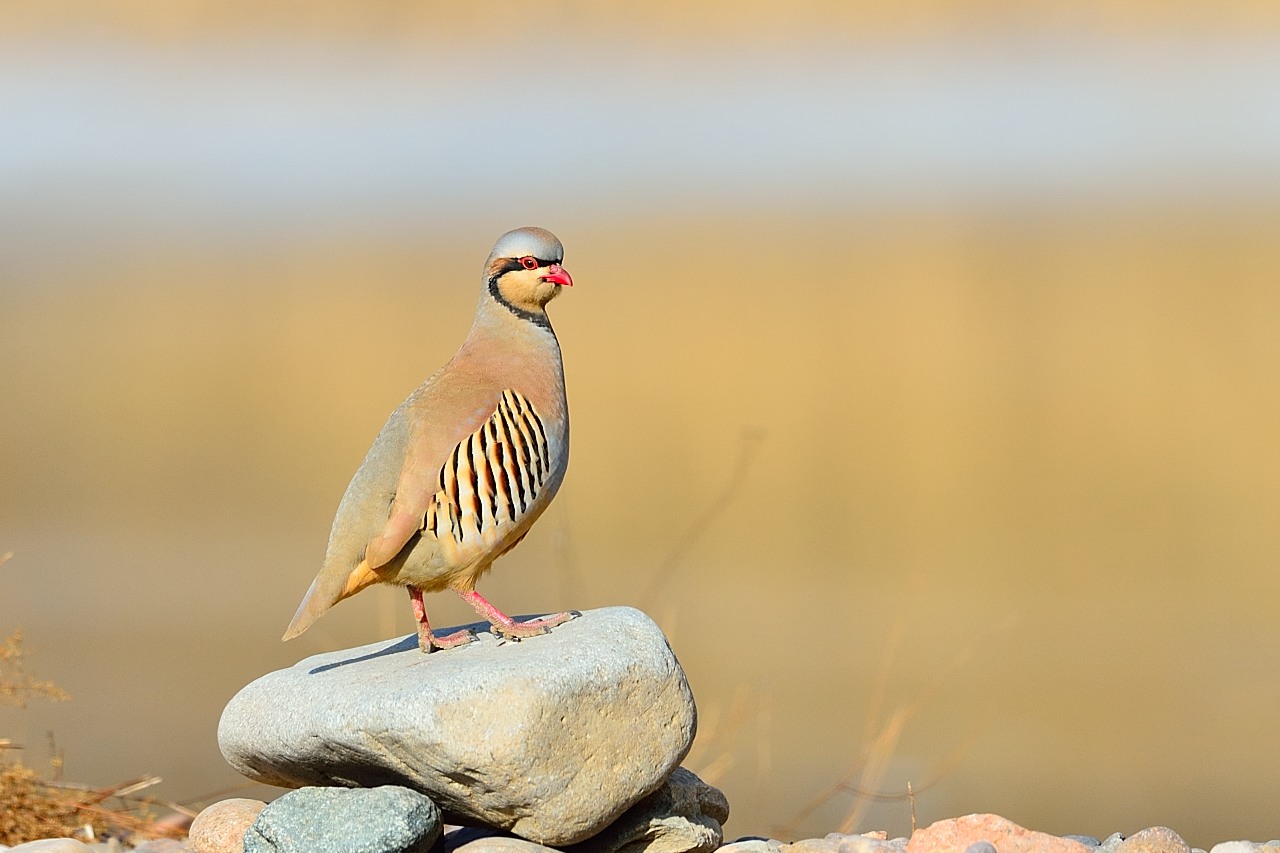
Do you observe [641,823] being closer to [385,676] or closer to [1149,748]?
[385,676]

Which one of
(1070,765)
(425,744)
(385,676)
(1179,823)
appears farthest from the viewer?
(1070,765)

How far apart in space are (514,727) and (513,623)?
83cm

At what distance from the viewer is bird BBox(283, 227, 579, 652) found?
4.52 m

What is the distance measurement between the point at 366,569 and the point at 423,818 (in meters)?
0.79

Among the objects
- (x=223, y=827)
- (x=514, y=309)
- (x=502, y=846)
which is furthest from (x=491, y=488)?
(x=223, y=827)

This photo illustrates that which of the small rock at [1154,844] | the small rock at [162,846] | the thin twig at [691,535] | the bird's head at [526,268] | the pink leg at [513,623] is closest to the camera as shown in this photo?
the small rock at [1154,844]

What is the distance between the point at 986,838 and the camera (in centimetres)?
453

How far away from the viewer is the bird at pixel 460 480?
14.8ft

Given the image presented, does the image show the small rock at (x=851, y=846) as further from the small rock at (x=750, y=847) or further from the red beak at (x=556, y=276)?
the red beak at (x=556, y=276)

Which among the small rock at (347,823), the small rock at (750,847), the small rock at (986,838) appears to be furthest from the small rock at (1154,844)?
the small rock at (347,823)

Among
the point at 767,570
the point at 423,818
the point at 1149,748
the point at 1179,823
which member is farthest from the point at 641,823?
the point at 767,570

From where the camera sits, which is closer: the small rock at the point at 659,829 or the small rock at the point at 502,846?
the small rock at the point at 502,846

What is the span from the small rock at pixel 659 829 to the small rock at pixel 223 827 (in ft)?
3.16

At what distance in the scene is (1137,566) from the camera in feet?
34.1
